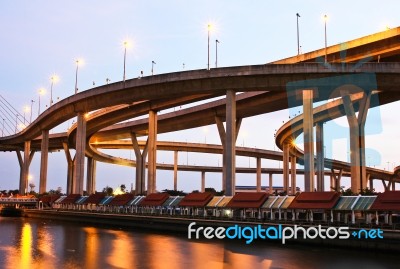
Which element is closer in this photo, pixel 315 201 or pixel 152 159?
pixel 315 201

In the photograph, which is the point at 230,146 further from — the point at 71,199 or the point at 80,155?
the point at 71,199

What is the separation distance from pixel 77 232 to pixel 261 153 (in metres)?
98.2

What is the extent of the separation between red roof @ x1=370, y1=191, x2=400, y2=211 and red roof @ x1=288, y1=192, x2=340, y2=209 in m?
3.78

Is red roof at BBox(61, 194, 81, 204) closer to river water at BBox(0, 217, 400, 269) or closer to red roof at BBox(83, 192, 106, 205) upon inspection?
red roof at BBox(83, 192, 106, 205)

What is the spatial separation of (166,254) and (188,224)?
48.1ft

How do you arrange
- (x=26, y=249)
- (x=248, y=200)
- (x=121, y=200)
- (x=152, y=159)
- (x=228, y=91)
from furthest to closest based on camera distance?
(x=152, y=159) < (x=121, y=200) < (x=228, y=91) < (x=248, y=200) < (x=26, y=249)

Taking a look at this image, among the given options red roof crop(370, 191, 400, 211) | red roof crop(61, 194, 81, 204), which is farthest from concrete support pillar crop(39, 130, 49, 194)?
red roof crop(370, 191, 400, 211)

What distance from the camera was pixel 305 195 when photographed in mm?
A: 43000

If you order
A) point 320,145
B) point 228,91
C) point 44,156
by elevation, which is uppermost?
Answer: point 228,91

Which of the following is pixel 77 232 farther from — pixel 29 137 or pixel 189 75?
pixel 29 137

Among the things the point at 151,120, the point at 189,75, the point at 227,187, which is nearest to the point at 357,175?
the point at 227,187

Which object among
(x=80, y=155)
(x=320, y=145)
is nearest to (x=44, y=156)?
(x=80, y=155)

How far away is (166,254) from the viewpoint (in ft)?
105

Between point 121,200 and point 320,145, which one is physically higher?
point 320,145
